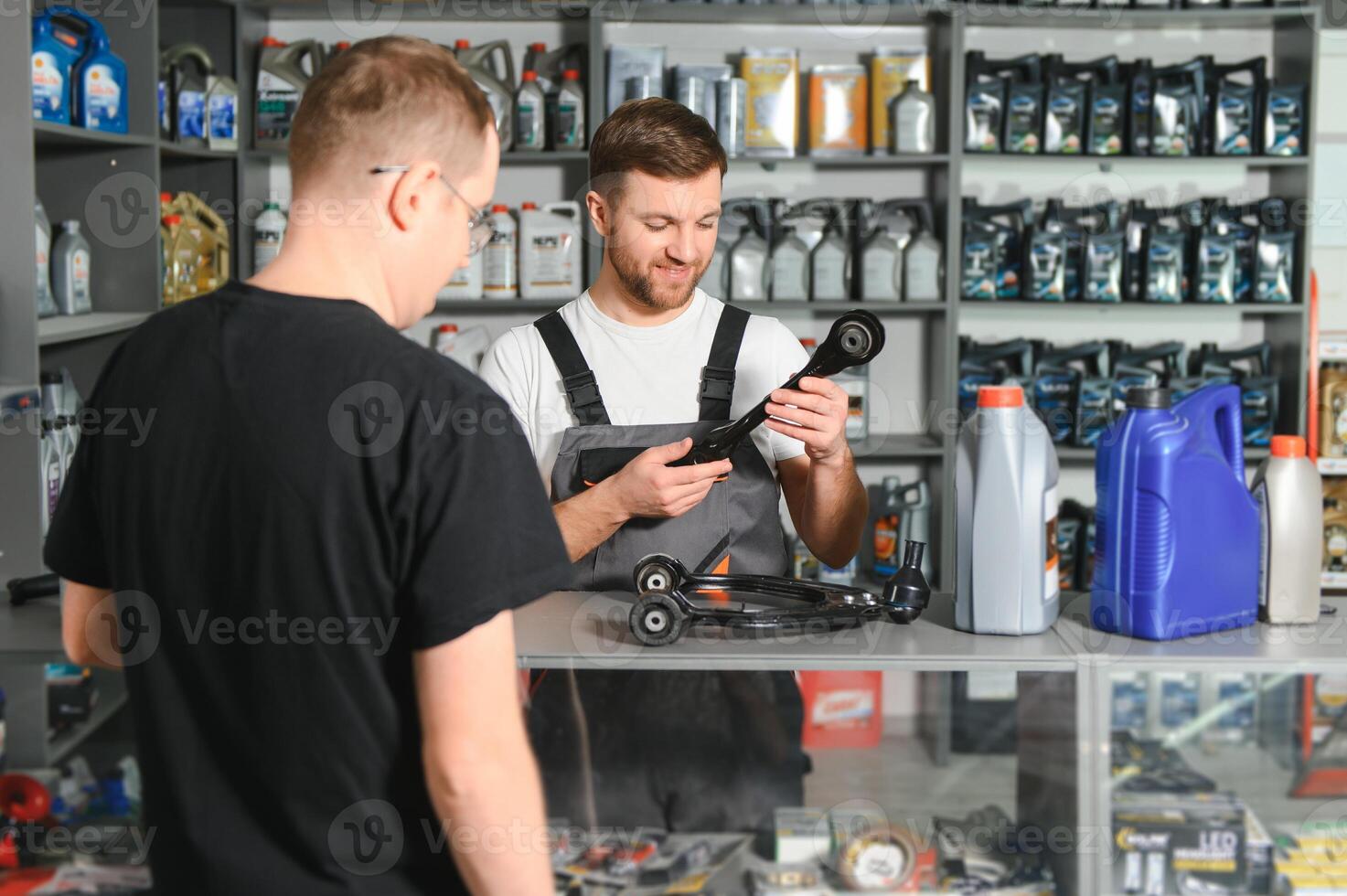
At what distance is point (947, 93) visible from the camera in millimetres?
4262

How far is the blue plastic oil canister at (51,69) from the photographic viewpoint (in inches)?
118

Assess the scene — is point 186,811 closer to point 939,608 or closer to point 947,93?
point 939,608

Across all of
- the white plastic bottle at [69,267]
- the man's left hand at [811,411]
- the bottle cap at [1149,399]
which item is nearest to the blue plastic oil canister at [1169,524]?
the bottle cap at [1149,399]

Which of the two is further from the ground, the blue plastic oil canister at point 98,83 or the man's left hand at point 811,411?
the blue plastic oil canister at point 98,83

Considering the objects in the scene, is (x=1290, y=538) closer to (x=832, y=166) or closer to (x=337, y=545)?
(x=337, y=545)

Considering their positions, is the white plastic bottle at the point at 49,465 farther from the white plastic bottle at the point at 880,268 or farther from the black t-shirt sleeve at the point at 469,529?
the white plastic bottle at the point at 880,268

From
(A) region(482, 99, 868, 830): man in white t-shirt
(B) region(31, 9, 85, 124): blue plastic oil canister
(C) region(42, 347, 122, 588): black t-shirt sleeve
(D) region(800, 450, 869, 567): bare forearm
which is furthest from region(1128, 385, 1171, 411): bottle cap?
(B) region(31, 9, 85, 124): blue plastic oil canister

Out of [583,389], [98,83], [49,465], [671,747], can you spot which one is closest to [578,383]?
[583,389]

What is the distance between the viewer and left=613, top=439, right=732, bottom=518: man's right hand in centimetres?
196

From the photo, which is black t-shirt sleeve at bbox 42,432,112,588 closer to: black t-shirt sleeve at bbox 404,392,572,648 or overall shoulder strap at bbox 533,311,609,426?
black t-shirt sleeve at bbox 404,392,572,648

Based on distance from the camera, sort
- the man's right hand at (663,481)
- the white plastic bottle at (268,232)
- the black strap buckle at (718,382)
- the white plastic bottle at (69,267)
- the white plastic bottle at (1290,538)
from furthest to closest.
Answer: the white plastic bottle at (268,232)
the white plastic bottle at (69,267)
the black strap buckle at (718,382)
the man's right hand at (663,481)
the white plastic bottle at (1290,538)

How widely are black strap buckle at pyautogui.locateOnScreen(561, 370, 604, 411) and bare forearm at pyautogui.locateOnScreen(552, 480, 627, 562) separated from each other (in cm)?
20

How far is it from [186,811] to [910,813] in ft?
2.92

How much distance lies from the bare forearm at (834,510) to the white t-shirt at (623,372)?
0.46 feet
